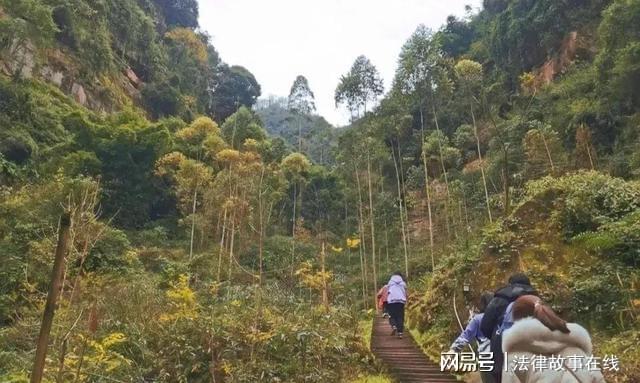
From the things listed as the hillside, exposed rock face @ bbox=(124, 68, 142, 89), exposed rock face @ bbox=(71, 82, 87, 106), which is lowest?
exposed rock face @ bbox=(71, 82, 87, 106)

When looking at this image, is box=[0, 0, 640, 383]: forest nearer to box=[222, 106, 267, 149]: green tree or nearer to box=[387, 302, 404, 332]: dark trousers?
box=[222, 106, 267, 149]: green tree

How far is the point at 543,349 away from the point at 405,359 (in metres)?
4.05

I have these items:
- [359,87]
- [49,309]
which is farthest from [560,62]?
[49,309]

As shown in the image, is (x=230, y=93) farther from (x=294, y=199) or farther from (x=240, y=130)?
(x=294, y=199)

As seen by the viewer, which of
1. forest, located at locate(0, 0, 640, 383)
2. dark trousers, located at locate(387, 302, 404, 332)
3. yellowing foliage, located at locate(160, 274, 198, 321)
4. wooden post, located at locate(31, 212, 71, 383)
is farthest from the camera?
dark trousers, located at locate(387, 302, 404, 332)

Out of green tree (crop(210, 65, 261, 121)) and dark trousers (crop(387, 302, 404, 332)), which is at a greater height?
green tree (crop(210, 65, 261, 121))

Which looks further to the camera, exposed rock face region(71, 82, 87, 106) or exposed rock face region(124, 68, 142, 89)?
exposed rock face region(124, 68, 142, 89)

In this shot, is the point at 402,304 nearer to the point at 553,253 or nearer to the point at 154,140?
the point at 553,253

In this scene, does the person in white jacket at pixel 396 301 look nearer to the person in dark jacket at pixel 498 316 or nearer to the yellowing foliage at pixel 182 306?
the yellowing foliage at pixel 182 306

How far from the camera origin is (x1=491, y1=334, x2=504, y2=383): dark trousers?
2.81m

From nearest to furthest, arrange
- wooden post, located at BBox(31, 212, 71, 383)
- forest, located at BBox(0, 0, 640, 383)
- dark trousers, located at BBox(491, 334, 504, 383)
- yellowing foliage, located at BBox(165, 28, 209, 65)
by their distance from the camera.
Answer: wooden post, located at BBox(31, 212, 71, 383) < dark trousers, located at BBox(491, 334, 504, 383) < forest, located at BBox(0, 0, 640, 383) < yellowing foliage, located at BBox(165, 28, 209, 65)

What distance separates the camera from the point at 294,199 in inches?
992

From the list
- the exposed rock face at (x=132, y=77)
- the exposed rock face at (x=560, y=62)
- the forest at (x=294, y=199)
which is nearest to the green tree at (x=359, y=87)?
the forest at (x=294, y=199)

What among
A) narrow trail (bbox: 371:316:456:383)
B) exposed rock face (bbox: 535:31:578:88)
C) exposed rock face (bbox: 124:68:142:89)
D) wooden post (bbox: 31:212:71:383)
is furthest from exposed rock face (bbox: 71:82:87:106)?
wooden post (bbox: 31:212:71:383)
